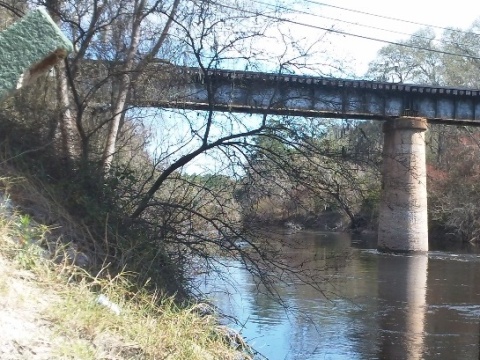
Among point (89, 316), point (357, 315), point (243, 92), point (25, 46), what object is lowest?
point (357, 315)

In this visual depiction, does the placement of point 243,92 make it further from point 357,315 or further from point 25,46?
point 357,315

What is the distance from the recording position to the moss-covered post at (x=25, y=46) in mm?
4844

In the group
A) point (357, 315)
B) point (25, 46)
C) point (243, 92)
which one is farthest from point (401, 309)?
point (25, 46)

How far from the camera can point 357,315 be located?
16.3 meters

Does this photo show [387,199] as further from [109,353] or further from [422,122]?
[422,122]

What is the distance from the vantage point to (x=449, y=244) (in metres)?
41.5

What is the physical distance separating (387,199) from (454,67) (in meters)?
47.4

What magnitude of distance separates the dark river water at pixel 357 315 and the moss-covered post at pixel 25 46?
18.7 feet

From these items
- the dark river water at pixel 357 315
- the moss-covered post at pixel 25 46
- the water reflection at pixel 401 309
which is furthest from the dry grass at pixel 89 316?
the water reflection at pixel 401 309

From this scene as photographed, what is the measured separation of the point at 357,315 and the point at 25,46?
12860mm

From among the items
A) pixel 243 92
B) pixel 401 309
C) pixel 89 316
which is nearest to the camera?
pixel 89 316

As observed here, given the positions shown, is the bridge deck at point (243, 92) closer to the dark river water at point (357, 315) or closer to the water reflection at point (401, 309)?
the dark river water at point (357, 315)

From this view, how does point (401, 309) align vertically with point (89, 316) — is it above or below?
below

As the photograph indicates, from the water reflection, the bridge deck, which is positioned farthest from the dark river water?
the bridge deck
